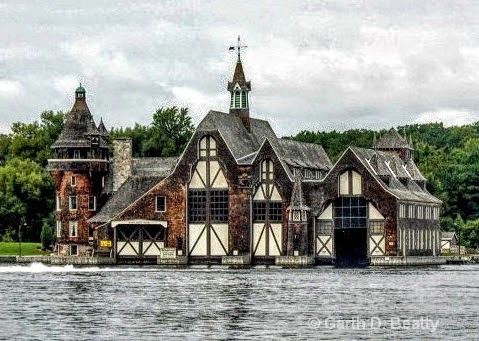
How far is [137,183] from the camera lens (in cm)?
13462

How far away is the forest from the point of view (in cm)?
16025

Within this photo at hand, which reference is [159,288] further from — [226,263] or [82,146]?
[82,146]

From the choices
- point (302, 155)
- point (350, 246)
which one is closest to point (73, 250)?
point (302, 155)

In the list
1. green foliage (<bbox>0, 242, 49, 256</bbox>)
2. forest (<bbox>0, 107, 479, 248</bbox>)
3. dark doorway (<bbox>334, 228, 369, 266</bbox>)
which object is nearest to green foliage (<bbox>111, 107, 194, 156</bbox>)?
forest (<bbox>0, 107, 479, 248</bbox>)

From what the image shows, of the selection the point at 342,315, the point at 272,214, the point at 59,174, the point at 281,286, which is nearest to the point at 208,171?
the point at 272,214

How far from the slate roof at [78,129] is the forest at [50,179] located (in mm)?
13811

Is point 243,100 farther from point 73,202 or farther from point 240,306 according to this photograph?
point 240,306

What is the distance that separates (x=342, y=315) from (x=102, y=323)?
10664 mm

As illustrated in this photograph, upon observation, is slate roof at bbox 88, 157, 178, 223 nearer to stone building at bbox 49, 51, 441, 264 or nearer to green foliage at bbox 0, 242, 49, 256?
stone building at bbox 49, 51, 441, 264

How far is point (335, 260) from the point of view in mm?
127125

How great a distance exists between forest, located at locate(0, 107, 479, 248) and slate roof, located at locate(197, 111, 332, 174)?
72.2 ft

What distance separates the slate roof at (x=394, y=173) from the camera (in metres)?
126

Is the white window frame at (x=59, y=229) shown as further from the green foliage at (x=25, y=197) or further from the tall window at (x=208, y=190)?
the green foliage at (x=25, y=197)

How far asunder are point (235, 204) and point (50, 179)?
126 feet
